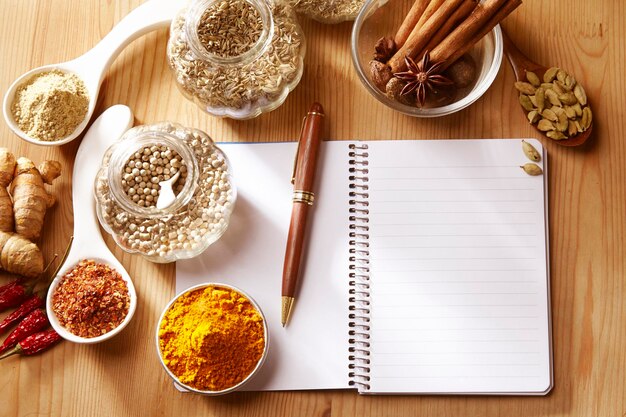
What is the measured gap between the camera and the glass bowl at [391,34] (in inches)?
44.6

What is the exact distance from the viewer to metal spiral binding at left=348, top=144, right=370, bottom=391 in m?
1.16

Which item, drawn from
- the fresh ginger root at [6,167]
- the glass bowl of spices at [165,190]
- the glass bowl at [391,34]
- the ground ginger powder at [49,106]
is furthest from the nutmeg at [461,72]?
the fresh ginger root at [6,167]

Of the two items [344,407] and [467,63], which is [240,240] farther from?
[467,63]

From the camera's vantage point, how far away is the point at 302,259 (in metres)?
1.19

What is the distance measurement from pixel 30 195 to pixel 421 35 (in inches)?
30.3

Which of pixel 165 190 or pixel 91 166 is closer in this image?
pixel 165 190

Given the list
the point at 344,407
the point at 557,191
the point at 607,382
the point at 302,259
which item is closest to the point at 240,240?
the point at 302,259

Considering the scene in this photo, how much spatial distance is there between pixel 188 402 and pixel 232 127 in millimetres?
528

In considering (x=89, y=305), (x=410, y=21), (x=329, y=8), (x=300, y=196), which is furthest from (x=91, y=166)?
(x=410, y=21)

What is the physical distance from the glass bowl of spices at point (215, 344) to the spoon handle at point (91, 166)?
226 millimetres

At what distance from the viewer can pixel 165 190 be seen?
3.58 feet

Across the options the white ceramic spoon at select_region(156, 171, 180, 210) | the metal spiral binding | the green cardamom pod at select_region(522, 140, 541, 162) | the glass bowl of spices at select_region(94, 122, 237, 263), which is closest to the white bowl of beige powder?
the glass bowl of spices at select_region(94, 122, 237, 263)

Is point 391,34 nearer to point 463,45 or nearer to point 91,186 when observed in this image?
point 463,45

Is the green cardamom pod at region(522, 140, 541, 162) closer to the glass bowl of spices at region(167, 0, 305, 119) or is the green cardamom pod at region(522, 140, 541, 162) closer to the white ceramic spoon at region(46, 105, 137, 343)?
the glass bowl of spices at region(167, 0, 305, 119)
